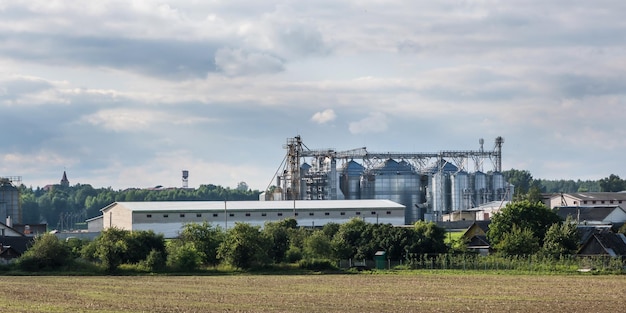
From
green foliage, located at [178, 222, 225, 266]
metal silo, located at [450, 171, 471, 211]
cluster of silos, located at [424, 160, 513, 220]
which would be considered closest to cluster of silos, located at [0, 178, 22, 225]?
cluster of silos, located at [424, 160, 513, 220]

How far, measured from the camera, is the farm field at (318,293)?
39.7m

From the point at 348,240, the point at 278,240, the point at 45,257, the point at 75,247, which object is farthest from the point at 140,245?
the point at 348,240

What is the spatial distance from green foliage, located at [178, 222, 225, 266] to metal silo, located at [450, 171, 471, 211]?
7553 cm

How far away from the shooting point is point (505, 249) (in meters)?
75.4

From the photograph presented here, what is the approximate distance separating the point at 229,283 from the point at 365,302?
49.1 ft

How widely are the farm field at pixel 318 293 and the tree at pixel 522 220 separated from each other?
61.6 feet

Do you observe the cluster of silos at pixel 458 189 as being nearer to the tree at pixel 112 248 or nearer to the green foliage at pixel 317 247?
the green foliage at pixel 317 247

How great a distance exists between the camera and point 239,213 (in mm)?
111938

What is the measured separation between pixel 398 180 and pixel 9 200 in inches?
1940

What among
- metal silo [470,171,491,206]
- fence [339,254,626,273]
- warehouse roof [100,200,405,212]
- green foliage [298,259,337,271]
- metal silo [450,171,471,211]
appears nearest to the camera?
fence [339,254,626,273]

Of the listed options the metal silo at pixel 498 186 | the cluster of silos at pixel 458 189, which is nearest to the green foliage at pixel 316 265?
the cluster of silos at pixel 458 189

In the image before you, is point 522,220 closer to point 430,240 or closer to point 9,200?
point 430,240

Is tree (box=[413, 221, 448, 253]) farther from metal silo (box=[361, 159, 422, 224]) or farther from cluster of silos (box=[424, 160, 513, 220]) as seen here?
cluster of silos (box=[424, 160, 513, 220])

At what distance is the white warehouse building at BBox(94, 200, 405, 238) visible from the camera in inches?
4245
